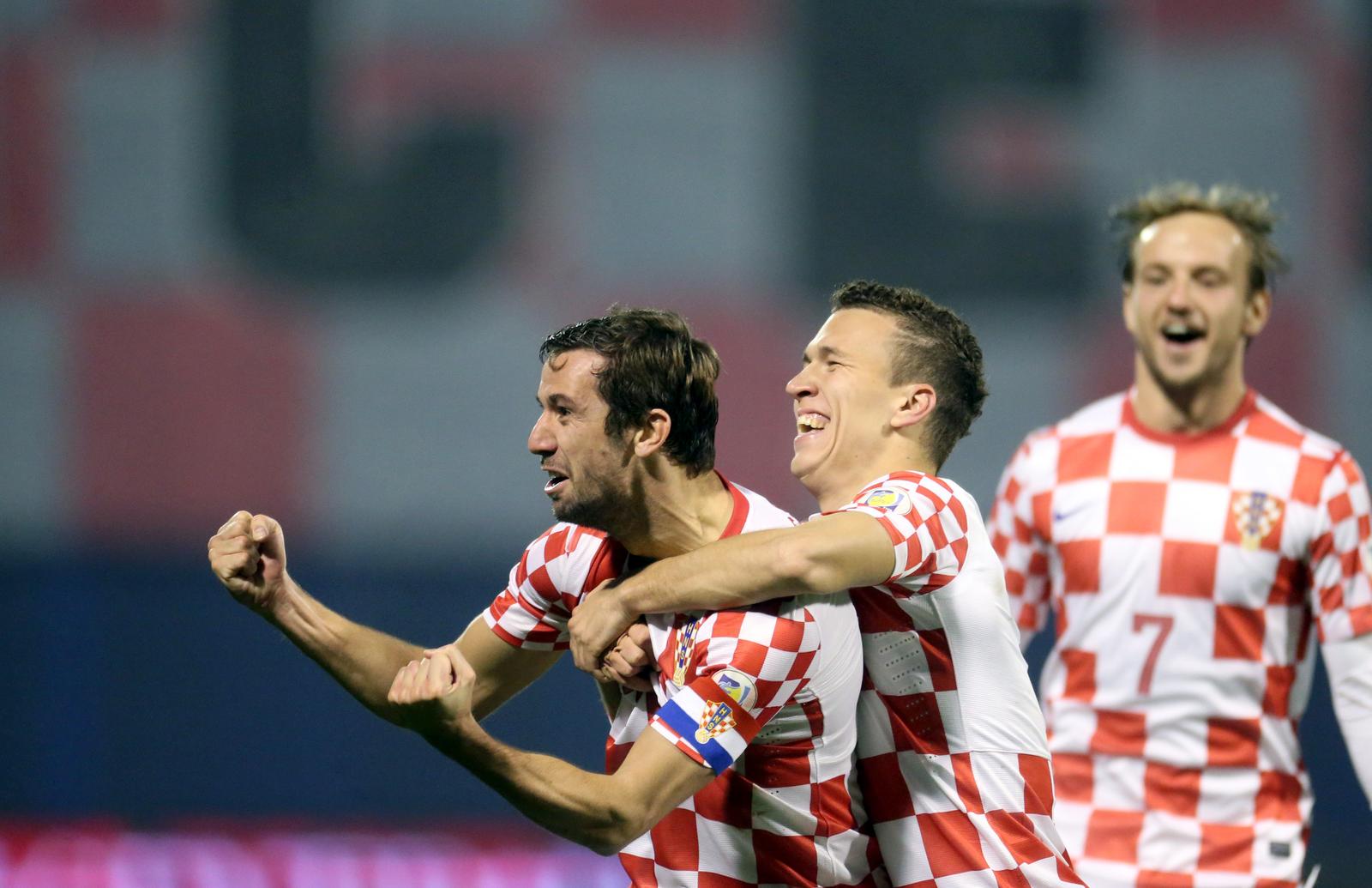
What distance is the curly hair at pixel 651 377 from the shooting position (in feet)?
7.25

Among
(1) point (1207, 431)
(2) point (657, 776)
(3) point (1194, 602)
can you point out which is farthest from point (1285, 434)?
(2) point (657, 776)

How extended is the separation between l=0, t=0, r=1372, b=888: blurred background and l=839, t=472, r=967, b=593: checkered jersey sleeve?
145 inches

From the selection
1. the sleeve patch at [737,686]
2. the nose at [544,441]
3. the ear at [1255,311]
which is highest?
the ear at [1255,311]

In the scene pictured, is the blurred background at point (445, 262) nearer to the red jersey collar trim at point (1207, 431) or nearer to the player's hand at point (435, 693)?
the red jersey collar trim at point (1207, 431)

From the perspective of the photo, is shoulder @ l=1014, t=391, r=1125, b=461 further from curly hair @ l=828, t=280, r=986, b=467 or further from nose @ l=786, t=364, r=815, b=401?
nose @ l=786, t=364, r=815, b=401

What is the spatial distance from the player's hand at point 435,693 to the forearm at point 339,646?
0.46 m

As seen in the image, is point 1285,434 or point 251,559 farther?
point 1285,434

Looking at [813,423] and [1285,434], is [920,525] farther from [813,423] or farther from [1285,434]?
[1285,434]

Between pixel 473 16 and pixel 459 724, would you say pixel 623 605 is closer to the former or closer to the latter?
pixel 459 724

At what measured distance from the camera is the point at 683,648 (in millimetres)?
2053

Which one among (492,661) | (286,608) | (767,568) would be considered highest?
(767,568)

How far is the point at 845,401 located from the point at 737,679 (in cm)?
55

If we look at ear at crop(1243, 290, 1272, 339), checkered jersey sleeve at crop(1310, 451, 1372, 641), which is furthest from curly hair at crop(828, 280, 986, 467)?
ear at crop(1243, 290, 1272, 339)

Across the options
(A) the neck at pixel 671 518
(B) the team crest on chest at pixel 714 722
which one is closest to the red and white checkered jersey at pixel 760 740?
(B) the team crest on chest at pixel 714 722
